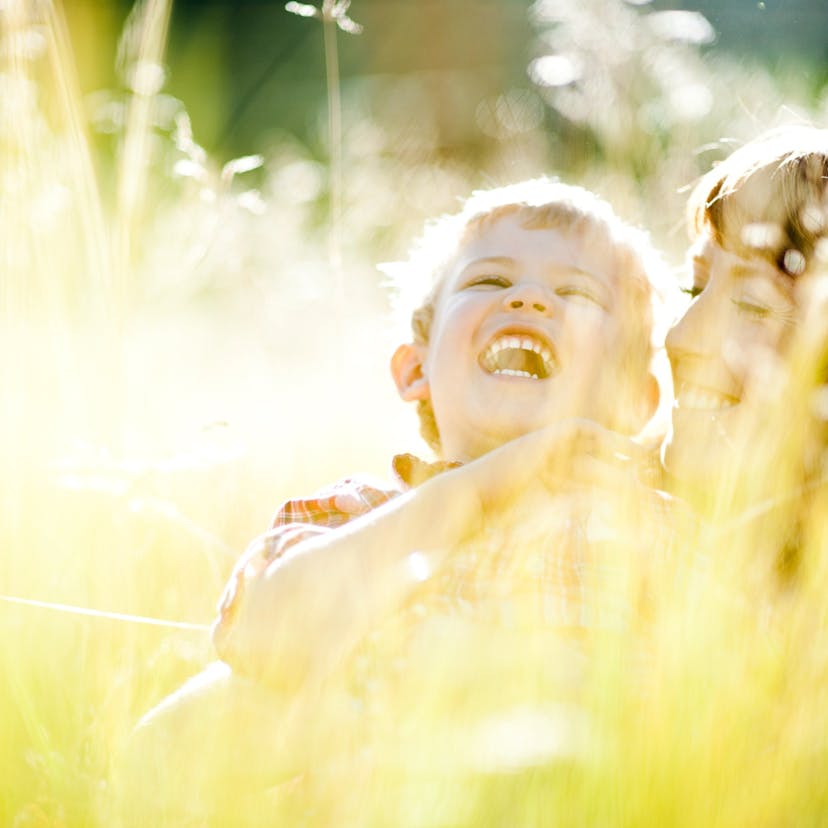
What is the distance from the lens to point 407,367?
2.08 m

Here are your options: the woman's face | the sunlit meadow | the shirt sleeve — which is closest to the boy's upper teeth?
the woman's face

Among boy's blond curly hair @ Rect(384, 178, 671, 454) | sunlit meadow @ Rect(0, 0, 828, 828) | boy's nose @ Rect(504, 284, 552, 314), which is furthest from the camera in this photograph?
boy's blond curly hair @ Rect(384, 178, 671, 454)

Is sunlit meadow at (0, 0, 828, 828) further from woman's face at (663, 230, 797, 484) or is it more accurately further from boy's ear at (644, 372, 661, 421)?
boy's ear at (644, 372, 661, 421)

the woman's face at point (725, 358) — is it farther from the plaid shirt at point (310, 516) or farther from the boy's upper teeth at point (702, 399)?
the plaid shirt at point (310, 516)

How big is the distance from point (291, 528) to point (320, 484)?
70 cm

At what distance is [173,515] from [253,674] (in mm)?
365

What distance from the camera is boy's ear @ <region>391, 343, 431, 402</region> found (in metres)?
2.05

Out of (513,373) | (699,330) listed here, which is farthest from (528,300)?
(699,330)

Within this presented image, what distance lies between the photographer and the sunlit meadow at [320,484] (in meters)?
1.20

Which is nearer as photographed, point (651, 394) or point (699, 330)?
point (699, 330)

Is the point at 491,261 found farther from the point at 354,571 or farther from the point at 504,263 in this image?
the point at 354,571

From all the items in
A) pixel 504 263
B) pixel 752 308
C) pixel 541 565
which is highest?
pixel 504 263

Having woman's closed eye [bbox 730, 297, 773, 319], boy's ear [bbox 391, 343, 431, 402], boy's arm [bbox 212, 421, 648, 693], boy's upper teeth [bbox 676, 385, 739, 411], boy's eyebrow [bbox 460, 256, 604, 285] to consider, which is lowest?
boy's arm [bbox 212, 421, 648, 693]

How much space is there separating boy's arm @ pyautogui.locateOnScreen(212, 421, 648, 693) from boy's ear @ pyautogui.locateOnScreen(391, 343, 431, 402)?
0.43 metres
